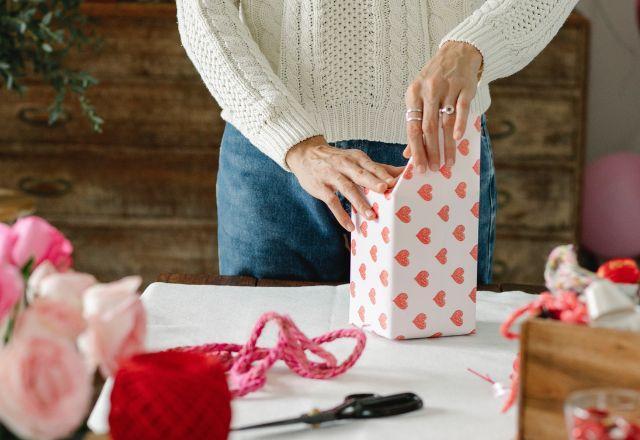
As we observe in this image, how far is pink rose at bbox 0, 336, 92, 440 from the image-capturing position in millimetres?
381

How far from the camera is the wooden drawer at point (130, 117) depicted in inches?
104

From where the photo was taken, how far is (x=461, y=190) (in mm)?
924

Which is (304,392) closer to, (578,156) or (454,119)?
(454,119)

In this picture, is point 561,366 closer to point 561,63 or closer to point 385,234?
point 385,234

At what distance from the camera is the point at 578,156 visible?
262 centimetres

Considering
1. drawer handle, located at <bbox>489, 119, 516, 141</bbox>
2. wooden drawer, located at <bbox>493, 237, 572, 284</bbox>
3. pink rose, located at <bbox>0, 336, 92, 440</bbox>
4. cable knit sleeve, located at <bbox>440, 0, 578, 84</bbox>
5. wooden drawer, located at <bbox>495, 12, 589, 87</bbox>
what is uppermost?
wooden drawer, located at <bbox>495, 12, 589, 87</bbox>

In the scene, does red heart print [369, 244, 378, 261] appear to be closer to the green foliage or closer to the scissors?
the scissors

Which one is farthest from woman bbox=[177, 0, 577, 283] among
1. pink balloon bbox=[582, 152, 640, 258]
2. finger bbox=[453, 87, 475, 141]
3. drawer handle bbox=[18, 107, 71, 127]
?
pink balloon bbox=[582, 152, 640, 258]

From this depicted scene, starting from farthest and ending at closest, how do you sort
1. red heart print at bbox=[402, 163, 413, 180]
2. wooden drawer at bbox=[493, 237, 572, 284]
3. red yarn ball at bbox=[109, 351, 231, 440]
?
wooden drawer at bbox=[493, 237, 572, 284], red heart print at bbox=[402, 163, 413, 180], red yarn ball at bbox=[109, 351, 231, 440]

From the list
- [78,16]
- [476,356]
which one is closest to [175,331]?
[476,356]

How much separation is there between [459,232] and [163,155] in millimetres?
1873

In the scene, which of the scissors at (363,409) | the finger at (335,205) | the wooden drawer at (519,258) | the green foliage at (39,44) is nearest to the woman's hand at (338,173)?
the finger at (335,205)

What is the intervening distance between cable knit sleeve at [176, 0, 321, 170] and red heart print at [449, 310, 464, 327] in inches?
13.0

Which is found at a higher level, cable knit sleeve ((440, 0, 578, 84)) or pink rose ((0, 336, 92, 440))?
cable knit sleeve ((440, 0, 578, 84))
